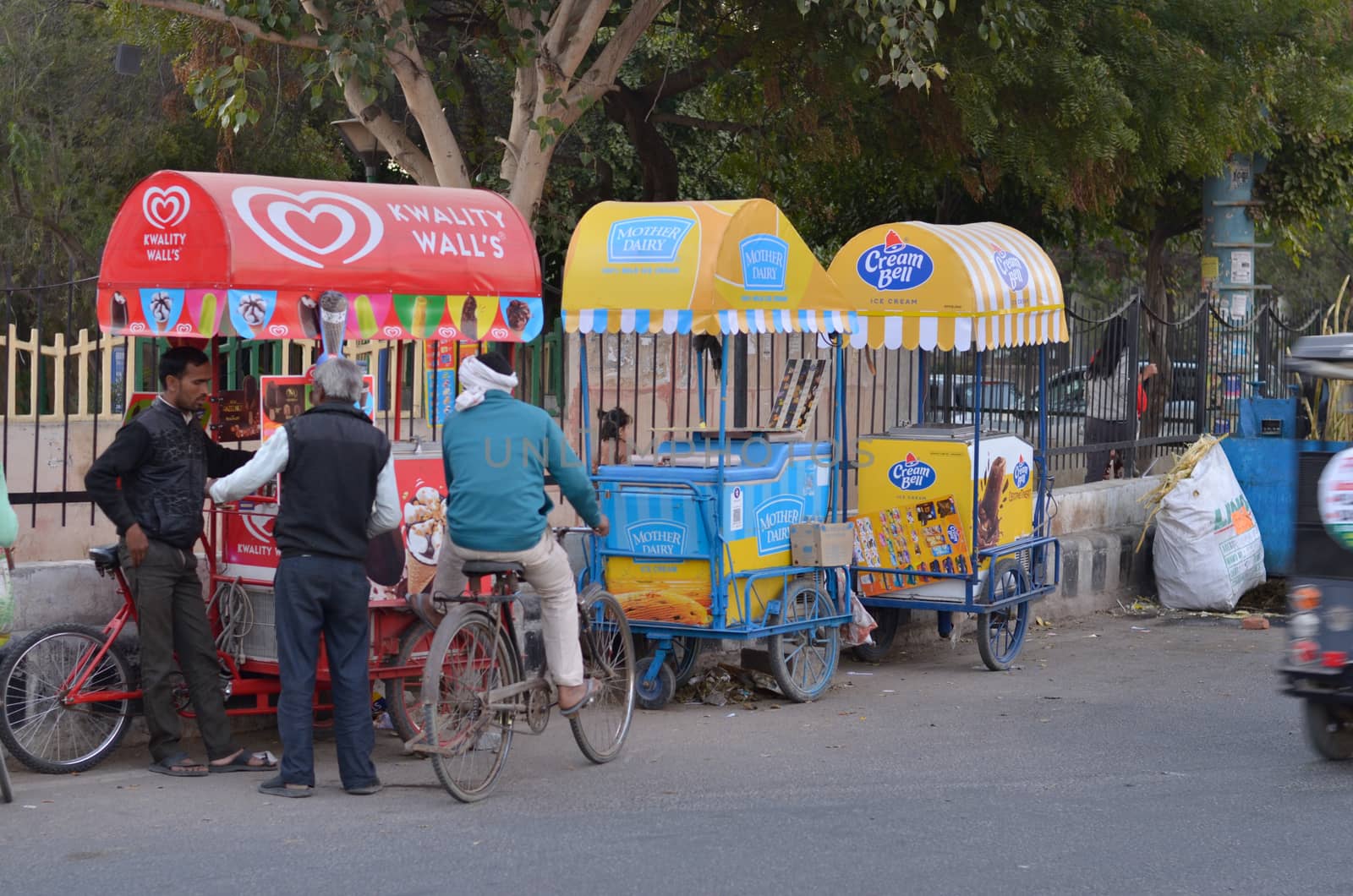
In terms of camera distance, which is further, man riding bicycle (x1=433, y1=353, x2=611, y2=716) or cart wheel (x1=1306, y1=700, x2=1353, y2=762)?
cart wheel (x1=1306, y1=700, x2=1353, y2=762)

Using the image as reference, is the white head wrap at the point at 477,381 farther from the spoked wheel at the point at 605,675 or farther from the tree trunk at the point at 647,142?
the tree trunk at the point at 647,142

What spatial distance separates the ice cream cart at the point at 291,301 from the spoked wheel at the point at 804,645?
212cm

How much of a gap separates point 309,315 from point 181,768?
2.07m

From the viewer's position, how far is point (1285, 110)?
1611cm

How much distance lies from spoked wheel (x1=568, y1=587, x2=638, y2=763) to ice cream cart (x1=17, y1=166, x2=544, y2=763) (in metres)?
0.79

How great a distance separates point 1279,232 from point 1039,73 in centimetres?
726

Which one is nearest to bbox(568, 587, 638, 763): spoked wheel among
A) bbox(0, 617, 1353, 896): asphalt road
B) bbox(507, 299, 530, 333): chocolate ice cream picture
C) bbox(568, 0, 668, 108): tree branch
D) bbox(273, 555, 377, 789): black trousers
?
bbox(0, 617, 1353, 896): asphalt road

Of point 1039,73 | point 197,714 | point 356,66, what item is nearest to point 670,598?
point 197,714

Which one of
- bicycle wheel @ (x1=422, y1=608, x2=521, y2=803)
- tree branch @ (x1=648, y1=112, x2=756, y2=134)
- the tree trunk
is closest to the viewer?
bicycle wheel @ (x1=422, y1=608, x2=521, y2=803)

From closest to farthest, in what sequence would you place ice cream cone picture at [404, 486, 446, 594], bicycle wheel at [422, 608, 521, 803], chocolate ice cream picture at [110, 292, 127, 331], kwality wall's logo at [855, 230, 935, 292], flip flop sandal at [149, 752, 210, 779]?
bicycle wheel at [422, 608, 521, 803] → flip flop sandal at [149, 752, 210, 779] → chocolate ice cream picture at [110, 292, 127, 331] → ice cream cone picture at [404, 486, 446, 594] → kwality wall's logo at [855, 230, 935, 292]

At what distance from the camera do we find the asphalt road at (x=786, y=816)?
5.31 metres

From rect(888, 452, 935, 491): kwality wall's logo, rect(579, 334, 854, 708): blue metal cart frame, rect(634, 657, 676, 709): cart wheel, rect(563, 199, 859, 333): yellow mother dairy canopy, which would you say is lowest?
rect(634, 657, 676, 709): cart wheel

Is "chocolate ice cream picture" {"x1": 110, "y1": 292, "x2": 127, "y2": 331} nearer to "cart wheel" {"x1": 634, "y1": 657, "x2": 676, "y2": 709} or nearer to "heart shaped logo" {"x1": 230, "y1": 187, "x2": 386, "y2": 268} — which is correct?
"heart shaped logo" {"x1": 230, "y1": 187, "x2": 386, "y2": 268}

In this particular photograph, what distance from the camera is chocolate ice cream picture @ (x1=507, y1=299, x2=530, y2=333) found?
25.5 feet
